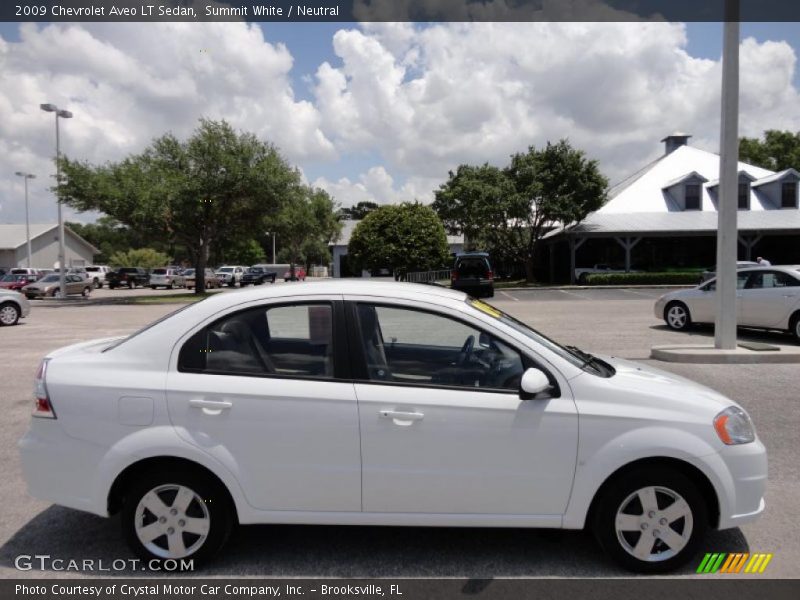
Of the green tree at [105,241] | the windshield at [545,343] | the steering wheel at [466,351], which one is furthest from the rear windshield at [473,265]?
the green tree at [105,241]

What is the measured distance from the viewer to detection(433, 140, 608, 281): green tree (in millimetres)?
36219

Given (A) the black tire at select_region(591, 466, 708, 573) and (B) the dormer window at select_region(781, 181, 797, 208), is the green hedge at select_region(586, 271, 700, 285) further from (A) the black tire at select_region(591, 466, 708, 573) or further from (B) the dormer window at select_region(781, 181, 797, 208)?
(A) the black tire at select_region(591, 466, 708, 573)

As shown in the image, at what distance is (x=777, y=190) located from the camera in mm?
38406

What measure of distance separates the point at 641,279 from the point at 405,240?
49.9 feet

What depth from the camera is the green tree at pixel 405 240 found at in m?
42.8

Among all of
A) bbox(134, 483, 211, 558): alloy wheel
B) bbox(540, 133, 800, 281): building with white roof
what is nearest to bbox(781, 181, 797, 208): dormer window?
bbox(540, 133, 800, 281): building with white roof

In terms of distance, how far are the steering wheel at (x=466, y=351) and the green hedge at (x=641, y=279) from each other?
3301cm

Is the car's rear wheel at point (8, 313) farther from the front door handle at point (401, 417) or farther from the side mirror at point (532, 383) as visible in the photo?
the side mirror at point (532, 383)

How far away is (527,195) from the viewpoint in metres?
36.4

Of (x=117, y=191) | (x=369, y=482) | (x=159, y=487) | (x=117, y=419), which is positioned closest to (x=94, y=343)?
(x=117, y=419)

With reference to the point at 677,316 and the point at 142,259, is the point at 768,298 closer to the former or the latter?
the point at 677,316

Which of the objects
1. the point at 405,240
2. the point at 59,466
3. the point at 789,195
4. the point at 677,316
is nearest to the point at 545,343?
the point at 59,466

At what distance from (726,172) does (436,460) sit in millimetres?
9375

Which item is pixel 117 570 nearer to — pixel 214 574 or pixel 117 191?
pixel 214 574
